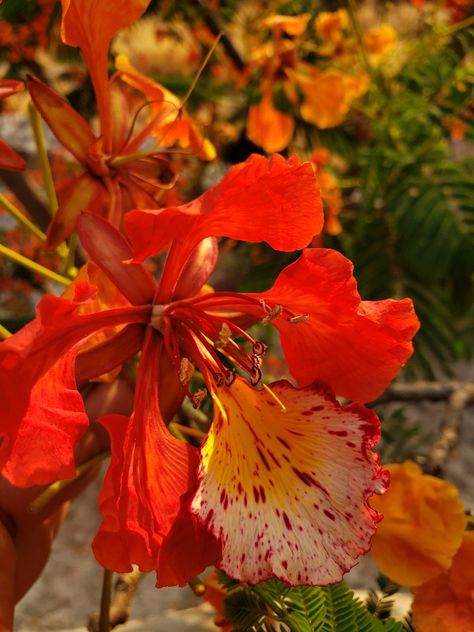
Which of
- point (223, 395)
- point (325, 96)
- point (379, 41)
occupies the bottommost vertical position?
point (379, 41)

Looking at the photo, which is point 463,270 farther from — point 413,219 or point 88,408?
point 88,408

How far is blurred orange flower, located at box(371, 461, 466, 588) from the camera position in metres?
0.67

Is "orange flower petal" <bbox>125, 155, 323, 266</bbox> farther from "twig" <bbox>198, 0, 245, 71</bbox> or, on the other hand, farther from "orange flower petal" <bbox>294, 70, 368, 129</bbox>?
"twig" <bbox>198, 0, 245, 71</bbox>

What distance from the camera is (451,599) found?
67 centimetres

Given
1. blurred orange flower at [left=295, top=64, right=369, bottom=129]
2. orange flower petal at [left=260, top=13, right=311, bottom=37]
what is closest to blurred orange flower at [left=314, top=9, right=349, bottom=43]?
blurred orange flower at [left=295, top=64, right=369, bottom=129]

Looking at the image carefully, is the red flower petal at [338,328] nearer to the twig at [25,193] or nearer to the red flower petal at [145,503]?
the red flower petal at [145,503]

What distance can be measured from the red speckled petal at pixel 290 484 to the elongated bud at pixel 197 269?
0.09m

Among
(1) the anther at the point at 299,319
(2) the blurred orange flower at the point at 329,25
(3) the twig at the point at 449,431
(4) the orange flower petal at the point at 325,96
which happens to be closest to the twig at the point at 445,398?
(3) the twig at the point at 449,431

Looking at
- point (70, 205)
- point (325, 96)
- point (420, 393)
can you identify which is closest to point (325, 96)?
point (325, 96)

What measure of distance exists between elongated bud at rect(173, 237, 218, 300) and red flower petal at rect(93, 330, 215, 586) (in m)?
0.11

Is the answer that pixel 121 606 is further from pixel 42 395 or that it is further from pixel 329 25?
pixel 329 25

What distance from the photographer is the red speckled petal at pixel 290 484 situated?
516 millimetres

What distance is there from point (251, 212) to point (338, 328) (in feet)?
0.37

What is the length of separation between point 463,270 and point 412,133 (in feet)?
1.16
